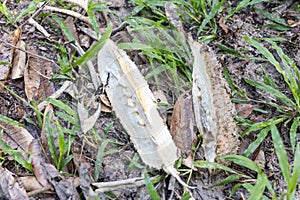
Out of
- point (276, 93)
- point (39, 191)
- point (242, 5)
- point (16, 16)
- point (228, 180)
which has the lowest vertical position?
point (228, 180)

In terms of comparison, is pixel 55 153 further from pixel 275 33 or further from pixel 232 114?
pixel 275 33

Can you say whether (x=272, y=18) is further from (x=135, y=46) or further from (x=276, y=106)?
(x=135, y=46)

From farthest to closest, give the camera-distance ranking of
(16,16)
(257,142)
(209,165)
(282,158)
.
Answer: (16,16) < (257,142) < (209,165) < (282,158)

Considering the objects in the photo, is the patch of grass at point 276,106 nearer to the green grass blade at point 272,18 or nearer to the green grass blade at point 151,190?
the green grass blade at point 272,18

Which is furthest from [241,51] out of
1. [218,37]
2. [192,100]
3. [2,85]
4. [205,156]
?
[2,85]

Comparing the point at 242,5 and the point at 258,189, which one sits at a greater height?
the point at 242,5

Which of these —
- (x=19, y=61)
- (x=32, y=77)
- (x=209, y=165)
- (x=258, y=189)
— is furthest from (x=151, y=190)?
(x=19, y=61)

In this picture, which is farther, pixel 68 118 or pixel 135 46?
pixel 135 46
